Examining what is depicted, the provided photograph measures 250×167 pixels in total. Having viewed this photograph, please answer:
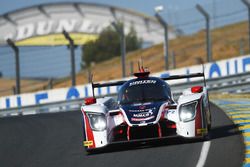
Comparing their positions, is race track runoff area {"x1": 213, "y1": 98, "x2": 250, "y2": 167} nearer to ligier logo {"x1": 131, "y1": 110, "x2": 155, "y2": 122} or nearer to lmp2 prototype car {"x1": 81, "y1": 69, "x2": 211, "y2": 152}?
lmp2 prototype car {"x1": 81, "y1": 69, "x2": 211, "y2": 152}

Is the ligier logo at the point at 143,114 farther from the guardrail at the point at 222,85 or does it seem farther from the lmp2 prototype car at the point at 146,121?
the guardrail at the point at 222,85

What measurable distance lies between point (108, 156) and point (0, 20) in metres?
110

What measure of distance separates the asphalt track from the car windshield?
928 mm

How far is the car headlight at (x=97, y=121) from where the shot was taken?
40.9 ft

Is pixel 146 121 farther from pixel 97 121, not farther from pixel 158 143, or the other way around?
pixel 97 121

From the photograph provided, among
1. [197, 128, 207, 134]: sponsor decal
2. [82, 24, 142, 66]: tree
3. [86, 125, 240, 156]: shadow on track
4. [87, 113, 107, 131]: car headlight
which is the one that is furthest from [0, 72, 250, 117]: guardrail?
[82, 24, 142, 66]: tree

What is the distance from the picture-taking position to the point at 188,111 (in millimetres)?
12281

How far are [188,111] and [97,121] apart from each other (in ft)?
4.96

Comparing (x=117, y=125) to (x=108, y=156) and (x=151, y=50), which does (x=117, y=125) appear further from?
(x=151, y=50)

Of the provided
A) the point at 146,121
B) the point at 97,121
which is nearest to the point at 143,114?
the point at 146,121

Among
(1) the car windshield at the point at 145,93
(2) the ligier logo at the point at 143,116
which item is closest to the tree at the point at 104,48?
(1) the car windshield at the point at 145,93

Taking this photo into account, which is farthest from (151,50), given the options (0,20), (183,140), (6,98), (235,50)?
(0,20)

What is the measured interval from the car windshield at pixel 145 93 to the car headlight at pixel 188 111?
1.10 m

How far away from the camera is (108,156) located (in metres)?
11.8
